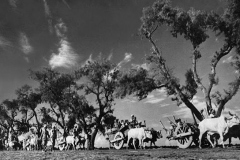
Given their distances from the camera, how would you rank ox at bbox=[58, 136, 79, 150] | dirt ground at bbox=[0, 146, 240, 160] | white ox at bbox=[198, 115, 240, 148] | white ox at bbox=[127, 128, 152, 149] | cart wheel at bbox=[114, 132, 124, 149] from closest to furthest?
dirt ground at bbox=[0, 146, 240, 160] → white ox at bbox=[198, 115, 240, 148] → white ox at bbox=[127, 128, 152, 149] → cart wheel at bbox=[114, 132, 124, 149] → ox at bbox=[58, 136, 79, 150]

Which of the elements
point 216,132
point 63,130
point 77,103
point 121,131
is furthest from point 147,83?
point 63,130

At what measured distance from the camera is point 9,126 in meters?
47.5

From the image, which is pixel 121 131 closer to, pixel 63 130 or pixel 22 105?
pixel 63 130

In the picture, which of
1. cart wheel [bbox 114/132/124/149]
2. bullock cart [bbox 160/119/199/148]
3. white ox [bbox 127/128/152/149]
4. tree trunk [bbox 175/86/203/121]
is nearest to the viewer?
bullock cart [bbox 160/119/199/148]

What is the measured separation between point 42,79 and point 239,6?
24.8 m

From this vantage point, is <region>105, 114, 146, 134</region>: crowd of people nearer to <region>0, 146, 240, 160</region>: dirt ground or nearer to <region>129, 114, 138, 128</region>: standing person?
<region>129, 114, 138, 128</region>: standing person

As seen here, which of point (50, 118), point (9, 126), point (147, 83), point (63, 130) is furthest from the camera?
point (9, 126)

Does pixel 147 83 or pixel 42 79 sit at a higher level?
pixel 42 79

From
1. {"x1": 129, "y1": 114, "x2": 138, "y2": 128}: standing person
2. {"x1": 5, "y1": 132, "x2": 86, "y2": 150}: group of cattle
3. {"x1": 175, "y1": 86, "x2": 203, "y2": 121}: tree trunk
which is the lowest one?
{"x1": 5, "y1": 132, "x2": 86, "y2": 150}: group of cattle

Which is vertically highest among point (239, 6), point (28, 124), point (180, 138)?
point (239, 6)

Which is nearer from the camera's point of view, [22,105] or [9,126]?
[22,105]

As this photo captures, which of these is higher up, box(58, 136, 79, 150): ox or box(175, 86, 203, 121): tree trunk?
box(175, 86, 203, 121): tree trunk

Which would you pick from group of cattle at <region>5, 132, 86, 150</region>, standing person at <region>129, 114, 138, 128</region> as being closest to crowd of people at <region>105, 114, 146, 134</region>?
standing person at <region>129, 114, 138, 128</region>

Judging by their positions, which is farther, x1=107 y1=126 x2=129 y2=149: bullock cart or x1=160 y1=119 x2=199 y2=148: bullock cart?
x1=107 y1=126 x2=129 y2=149: bullock cart
